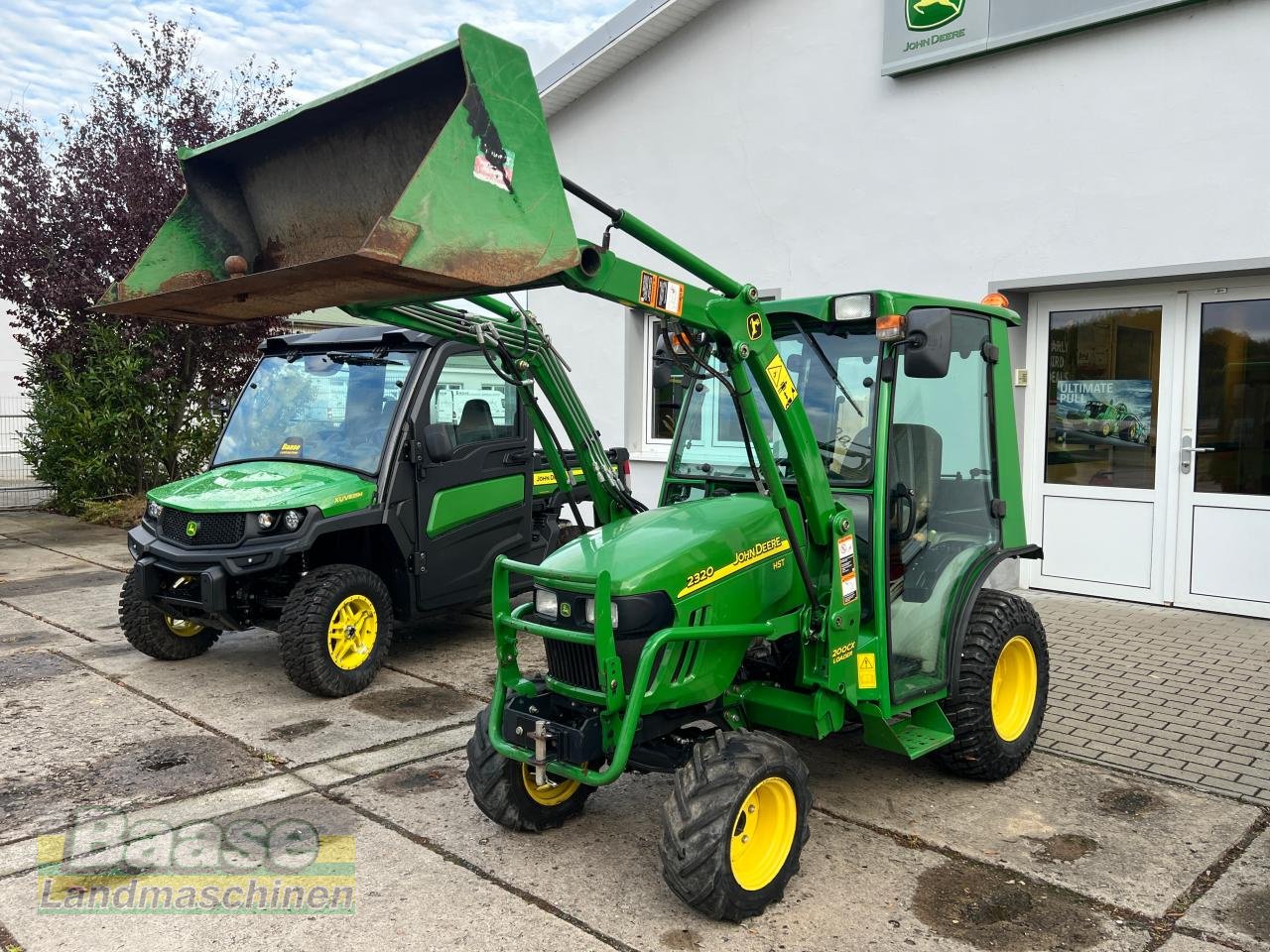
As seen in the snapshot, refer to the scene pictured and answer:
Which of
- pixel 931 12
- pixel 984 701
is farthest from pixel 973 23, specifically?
pixel 984 701

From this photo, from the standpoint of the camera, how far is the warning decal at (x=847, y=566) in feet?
12.2

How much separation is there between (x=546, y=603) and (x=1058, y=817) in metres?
2.20

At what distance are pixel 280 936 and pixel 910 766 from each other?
270cm

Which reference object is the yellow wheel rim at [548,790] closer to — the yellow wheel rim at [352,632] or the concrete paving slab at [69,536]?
the yellow wheel rim at [352,632]

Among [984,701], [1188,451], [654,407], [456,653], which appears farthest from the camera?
[654,407]

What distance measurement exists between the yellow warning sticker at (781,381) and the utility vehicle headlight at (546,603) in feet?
3.44

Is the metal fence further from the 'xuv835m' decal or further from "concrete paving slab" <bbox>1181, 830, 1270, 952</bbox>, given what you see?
"concrete paving slab" <bbox>1181, 830, 1270, 952</bbox>

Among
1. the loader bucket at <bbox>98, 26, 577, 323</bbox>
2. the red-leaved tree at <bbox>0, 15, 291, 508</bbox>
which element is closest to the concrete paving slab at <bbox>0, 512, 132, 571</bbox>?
the red-leaved tree at <bbox>0, 15, 291, 508</bbox>

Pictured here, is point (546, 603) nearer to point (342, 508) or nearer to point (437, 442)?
point (342, 508)

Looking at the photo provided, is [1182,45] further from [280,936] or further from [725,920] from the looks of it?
[280,936]

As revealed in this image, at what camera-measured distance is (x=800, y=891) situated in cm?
351

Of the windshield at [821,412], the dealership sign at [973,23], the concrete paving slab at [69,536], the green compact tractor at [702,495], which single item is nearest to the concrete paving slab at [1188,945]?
the green compact tractor at [702,495]

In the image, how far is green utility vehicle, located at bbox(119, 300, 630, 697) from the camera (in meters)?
5.66

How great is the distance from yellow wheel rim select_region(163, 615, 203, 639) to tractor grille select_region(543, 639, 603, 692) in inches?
137
